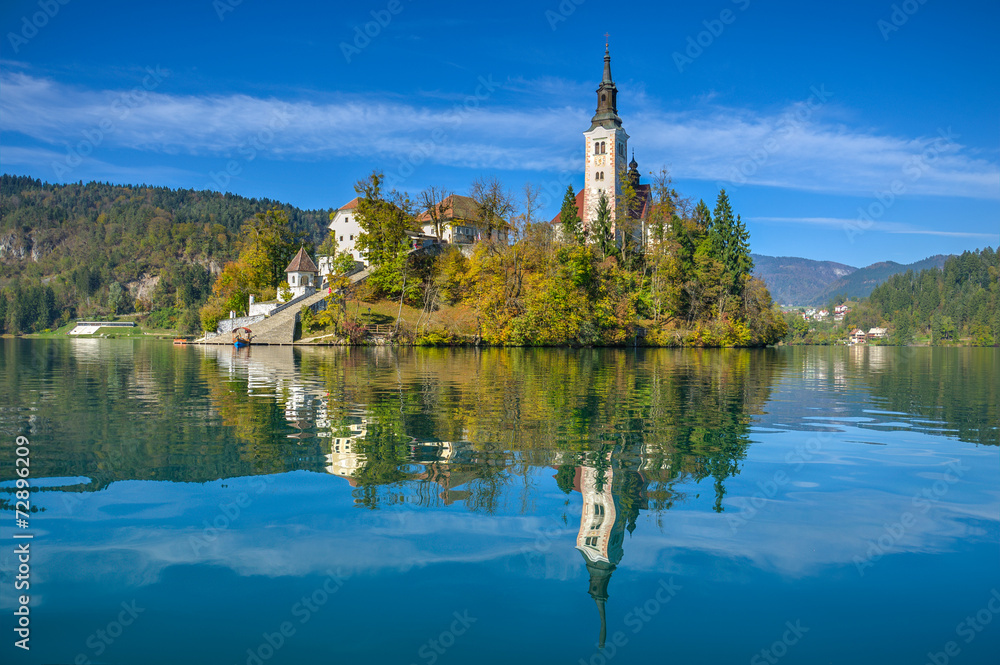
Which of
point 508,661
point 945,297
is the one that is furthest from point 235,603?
point 945,297

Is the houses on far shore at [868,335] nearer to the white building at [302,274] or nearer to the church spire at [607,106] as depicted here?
the church spire at [607,106]

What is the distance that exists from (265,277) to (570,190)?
42.6m

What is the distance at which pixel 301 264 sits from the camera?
83125 millimetres

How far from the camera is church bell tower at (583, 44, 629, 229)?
89.9 meters

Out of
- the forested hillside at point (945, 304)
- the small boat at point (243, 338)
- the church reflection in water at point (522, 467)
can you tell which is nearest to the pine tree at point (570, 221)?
the small boat at point (243, 338)

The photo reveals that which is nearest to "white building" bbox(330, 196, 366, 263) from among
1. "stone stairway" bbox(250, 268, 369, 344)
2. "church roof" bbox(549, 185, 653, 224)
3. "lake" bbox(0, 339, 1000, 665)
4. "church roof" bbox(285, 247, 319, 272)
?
"church roof" bbox(285, 247, 319, 272)

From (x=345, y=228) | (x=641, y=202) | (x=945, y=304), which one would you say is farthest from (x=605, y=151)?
(x=945, y=304)

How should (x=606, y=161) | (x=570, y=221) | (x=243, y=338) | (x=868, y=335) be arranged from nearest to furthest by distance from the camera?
(x=243, y=338) → (x=570, y=221) → (x=606, y=161) → (x=868, y=335)

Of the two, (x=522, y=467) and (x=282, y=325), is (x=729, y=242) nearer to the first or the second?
(x=282, y=325)

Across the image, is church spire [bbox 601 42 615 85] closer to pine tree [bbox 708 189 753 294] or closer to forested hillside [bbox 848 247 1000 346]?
pine tree [bbox 708 189 753 294]

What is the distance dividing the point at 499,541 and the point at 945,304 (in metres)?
199

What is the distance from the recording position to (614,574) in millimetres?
6801

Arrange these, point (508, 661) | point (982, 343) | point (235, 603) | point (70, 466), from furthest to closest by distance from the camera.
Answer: point (982, 343) → point (70, 466) → point (235, 603) → point (508, 661)

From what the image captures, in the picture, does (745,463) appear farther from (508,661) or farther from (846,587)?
(508,661)
